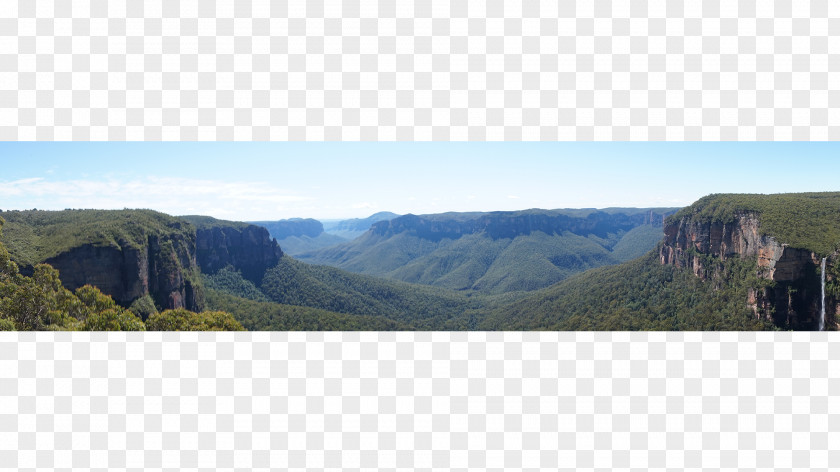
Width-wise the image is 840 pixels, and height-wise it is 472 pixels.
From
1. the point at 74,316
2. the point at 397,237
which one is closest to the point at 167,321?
the point at 74,316

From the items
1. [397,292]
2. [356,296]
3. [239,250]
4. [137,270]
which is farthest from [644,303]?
[239,250]

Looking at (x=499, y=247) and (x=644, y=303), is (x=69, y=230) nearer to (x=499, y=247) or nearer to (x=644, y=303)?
(x=644, y=303)

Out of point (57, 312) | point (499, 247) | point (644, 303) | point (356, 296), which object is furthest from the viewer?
point (499, 247)

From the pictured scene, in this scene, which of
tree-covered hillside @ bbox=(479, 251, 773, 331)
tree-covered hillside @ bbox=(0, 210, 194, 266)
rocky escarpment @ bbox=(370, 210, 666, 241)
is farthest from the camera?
rocky escarpment @ bbox=(370, 210, 666, 241)

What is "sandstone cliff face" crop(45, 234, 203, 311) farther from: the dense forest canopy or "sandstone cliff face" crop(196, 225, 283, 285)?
"sandstone cliff face" crop(196, 225, 283, 285)

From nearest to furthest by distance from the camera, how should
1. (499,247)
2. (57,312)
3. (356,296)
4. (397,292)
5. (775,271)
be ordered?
(57,312)
(775,271)
(356,296)
(397,292)
(499,247)

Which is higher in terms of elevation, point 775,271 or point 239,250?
point 775,271

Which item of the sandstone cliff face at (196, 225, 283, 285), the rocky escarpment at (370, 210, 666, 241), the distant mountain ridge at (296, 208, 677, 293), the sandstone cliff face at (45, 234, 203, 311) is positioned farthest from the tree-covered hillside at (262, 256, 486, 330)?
the rocky escarpment at (370, 210, 666, 241)
